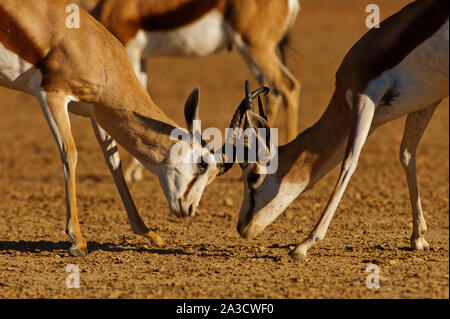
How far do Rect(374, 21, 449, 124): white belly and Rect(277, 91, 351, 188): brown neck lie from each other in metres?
0.43

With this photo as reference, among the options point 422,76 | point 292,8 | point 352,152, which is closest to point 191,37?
point 292,8

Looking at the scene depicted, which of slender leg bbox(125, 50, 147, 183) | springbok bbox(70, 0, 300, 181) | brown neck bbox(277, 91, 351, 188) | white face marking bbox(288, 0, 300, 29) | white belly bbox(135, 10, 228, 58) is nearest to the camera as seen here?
brown neck bbox(277, 91, 351, 188)

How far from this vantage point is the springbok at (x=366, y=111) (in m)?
5.83

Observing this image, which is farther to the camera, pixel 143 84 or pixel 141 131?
pixel 143 84

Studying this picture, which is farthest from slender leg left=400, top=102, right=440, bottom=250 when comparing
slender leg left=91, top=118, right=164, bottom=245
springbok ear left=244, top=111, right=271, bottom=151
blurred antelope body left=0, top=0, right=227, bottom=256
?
slender leg left=91, top=118, right=164, bottom=245

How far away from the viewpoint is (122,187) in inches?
290

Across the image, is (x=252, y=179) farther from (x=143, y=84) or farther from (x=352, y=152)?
(x=143, y=84)

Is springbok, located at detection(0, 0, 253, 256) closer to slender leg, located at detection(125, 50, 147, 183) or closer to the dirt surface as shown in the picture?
the dirt surface

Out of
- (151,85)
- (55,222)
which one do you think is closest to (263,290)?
(55,222)

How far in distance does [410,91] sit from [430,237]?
1920 millimetres

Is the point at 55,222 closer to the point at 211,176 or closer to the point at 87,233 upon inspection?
the point at 87,233

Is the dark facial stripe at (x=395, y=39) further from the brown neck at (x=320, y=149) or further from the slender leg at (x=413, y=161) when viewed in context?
the slender leg at (x=413, y=161)

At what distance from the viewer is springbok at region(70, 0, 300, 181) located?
34.4 feet

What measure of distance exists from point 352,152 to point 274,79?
4.64 metres
